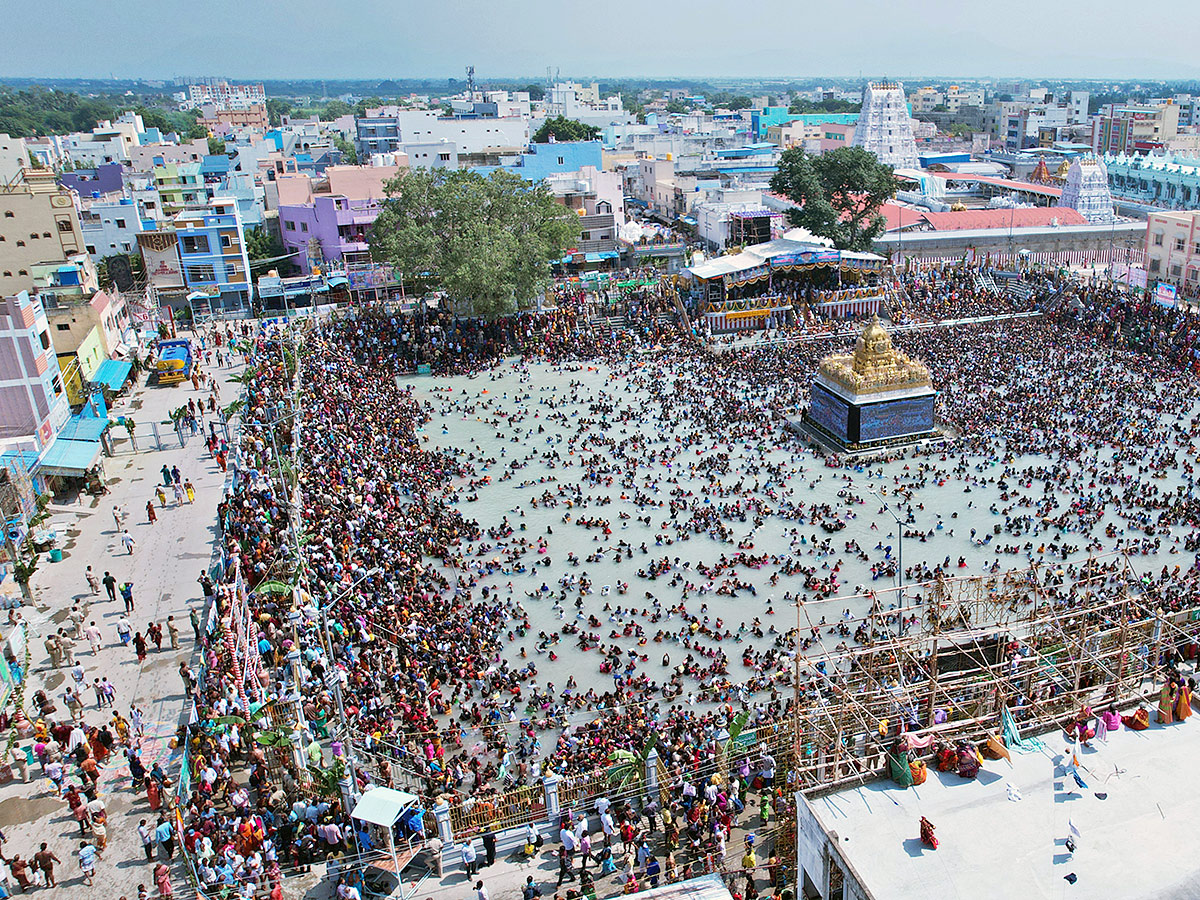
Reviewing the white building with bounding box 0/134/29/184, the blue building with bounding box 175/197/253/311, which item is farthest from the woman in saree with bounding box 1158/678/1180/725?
the white building with bounding box 0/134/29/184

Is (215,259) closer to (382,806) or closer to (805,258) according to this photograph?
(805,258)

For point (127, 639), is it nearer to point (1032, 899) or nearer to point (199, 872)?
point (199, 872)

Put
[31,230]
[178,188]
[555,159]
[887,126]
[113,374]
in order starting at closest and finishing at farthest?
1. [113,374]
2. [31,230]
3. [178,188]
4. [555,159]
5. [887,126]

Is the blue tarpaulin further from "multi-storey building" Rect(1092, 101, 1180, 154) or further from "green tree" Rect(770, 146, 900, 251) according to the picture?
"multi-storey building" Rect(1092, 101, 1180, 154)

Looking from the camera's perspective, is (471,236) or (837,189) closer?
(471,236)

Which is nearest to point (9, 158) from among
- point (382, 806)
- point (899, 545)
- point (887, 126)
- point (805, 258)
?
point (805, 258)

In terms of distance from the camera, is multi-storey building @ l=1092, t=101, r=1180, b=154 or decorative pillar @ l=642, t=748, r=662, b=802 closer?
decorative pillar @ l=642, t=748, r=662, b=802

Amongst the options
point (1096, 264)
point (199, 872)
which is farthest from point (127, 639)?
point (1096, 264)

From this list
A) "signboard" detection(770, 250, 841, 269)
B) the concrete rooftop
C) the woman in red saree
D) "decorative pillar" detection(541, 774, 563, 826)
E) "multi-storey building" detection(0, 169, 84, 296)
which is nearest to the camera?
the concrete rooftop
